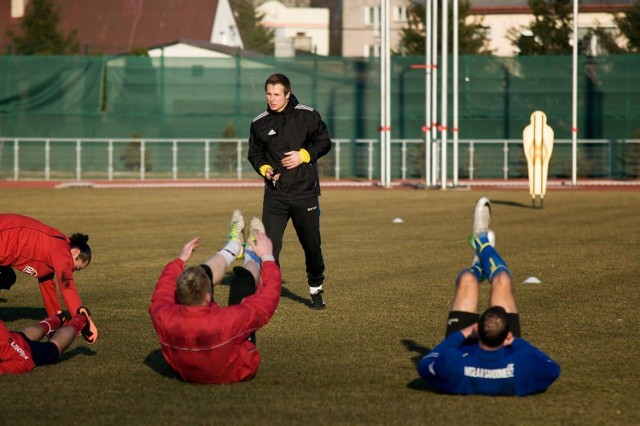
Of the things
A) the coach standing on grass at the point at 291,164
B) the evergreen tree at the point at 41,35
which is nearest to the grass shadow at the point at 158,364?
the coach standing on grass at the point at 291,164

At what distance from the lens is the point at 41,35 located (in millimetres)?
50906

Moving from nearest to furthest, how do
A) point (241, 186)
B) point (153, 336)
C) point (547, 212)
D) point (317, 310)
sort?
point (153, 336)
point (317, 310)
point (547, 212)
point (241, 186)

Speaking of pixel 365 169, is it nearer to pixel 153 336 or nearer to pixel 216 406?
pixel 153 336

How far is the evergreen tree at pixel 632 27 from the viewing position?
1693 inches

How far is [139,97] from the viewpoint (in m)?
38.7

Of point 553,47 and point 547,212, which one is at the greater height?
point 553,47

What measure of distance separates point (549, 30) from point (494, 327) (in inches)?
1489

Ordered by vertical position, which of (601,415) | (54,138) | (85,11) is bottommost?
(601,415)

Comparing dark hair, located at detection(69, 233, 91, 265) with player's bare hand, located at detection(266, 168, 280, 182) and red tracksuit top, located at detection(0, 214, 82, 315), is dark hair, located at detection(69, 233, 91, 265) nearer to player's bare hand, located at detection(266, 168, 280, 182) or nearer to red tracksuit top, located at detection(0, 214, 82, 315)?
red tracksuit top, located at detection(0, 214, 82, 315)

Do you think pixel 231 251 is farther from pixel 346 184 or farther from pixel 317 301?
pixel 346 184

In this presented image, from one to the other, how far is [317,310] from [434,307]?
1.13 m

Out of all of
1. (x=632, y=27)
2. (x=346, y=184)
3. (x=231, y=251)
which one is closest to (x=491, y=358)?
(x=231, y=251)

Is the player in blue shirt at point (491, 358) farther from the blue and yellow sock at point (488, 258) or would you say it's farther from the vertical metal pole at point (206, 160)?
the vertical metal pole at point (206, 160)

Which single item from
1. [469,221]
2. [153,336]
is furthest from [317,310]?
[469,221]
